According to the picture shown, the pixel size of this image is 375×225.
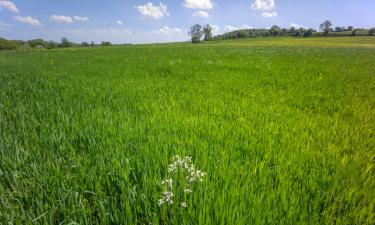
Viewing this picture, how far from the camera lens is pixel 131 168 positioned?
1760mm

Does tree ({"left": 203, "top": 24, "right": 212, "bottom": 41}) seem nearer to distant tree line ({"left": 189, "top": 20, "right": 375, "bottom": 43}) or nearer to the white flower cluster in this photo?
distant tree line ({"left": 189, "top": 20, "right": 375, "bottom": 43})

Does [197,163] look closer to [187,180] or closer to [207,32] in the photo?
[187,180]

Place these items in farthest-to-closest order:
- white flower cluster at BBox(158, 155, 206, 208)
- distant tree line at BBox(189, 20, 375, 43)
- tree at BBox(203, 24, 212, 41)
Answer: tree at BBox(203, 24, 212, 41) → distant tree line at BBox(189, 20, 375, 43) → white flower cluster at BBox(158, 155, 206, 208)

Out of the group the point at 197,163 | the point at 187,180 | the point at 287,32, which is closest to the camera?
the point at 187,180

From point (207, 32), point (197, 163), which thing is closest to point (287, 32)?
point (207, 32)

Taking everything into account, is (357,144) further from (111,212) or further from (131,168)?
(111,212)

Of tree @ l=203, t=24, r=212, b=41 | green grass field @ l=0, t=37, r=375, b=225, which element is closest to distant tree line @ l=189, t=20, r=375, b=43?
tree @ l=203, t=24, r=212, b=41

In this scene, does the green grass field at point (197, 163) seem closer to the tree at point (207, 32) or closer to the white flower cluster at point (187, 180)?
the white flower cluster at point (187, 180)

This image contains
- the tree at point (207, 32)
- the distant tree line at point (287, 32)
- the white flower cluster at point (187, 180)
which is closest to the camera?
the white flower cluster at point (187, 180)

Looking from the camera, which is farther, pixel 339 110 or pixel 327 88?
pixel 327 88

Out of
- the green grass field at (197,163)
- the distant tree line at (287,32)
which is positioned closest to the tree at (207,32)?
the distant tree line at (287,32)

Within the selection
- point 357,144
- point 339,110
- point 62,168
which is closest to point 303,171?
point 357,144

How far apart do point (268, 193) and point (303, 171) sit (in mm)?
616

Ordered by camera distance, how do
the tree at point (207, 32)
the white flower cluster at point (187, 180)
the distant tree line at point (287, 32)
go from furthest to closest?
1. the tree at point (207, 32)
2. the distant tree line at point (287, 32)
3. the white flower cluster at point (187, 180)
